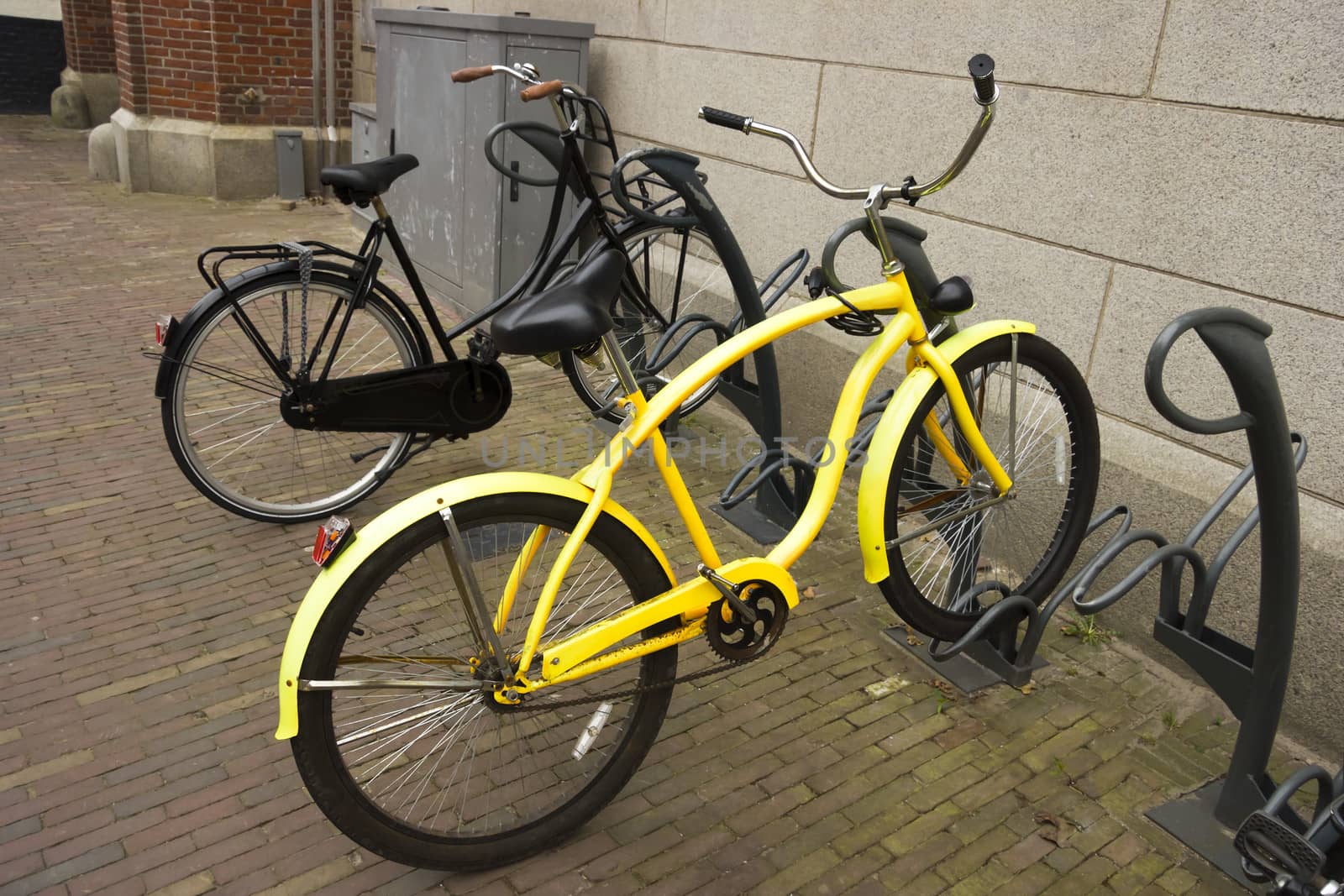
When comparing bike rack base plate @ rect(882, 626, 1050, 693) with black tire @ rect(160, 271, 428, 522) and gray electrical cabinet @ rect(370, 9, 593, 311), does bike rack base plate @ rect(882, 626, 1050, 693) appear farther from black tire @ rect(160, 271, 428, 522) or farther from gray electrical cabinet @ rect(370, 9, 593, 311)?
gray electrical cabinet @ rect(370, 9, 593, 311)

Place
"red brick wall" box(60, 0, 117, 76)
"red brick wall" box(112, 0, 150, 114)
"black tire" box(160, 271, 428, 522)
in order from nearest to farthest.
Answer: "black tire" box(160, 271, 428, 522), "red brick wall" box(112, 0, 150, 114), "red brick wall" box(60, 0, 117, 76)

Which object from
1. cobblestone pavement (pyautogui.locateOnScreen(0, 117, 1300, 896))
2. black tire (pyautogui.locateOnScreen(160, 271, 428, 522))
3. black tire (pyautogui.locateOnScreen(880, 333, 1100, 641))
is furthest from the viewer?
black tire (pyautogui.locateOnScreen(160, 271, 428, 522))

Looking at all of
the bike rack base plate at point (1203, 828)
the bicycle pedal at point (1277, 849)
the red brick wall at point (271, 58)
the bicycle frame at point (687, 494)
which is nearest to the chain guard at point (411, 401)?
the bicycle frame at point (687, 494)

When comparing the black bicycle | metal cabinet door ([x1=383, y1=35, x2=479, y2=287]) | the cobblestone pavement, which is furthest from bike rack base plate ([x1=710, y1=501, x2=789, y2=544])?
metal cabinet door ([x1=383, y1=35, x2=479, y2=287])

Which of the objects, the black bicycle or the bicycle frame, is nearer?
the bicycle frame

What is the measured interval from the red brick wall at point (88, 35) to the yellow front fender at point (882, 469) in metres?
13.5

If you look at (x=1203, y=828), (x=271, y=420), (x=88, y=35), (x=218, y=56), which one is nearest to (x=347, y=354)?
(x=271, y=420)

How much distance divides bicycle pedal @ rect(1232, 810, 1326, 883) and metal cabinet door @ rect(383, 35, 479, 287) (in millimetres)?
5032

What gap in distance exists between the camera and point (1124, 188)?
3598 millimetres

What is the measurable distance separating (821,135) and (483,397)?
201 cm

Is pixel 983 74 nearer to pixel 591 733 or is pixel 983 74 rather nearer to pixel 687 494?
pixel 687 494

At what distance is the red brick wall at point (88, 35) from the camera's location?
1308cm

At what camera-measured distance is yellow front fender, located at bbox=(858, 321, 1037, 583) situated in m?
2.87

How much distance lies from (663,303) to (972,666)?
265cm
